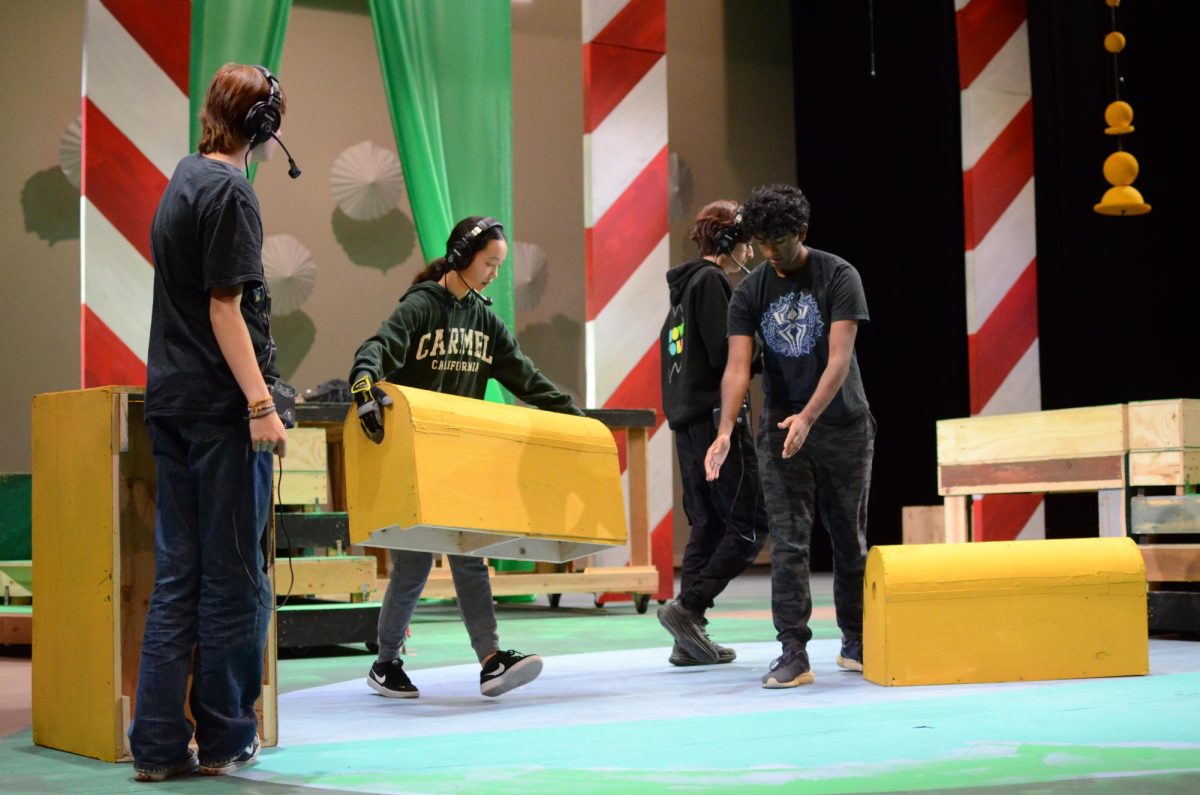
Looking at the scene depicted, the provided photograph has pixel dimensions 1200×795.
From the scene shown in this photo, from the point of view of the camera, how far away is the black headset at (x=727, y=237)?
498 centimetres

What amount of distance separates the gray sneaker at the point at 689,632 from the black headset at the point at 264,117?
2351 millimetres

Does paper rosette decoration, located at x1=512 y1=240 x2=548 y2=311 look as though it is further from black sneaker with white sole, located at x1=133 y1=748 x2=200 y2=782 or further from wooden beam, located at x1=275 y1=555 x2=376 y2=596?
black sneaker with white sole, located at x1=133 y1=748 x2=200 y2=782

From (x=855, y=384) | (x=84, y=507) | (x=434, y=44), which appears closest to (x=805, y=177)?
(x=434, y=44)

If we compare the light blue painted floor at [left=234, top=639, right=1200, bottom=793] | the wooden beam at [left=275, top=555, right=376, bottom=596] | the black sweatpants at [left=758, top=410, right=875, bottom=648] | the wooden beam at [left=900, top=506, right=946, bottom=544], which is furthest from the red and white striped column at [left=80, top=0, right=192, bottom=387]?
the wooden beam at [left=900, top=506, right=946, bottom=544]

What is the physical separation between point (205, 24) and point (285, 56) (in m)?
3.53

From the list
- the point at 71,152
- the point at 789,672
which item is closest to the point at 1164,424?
the point at 789,672

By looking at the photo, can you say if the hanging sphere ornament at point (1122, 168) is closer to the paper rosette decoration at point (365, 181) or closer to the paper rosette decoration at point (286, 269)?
the paper rosette decoration at point (365, 181)

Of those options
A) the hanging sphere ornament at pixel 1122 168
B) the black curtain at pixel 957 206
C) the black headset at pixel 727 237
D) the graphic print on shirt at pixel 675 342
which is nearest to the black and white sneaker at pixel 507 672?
the graphic print on shirt at pixel 675 342

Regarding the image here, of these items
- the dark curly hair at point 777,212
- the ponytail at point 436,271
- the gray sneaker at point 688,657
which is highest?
the dark curly hair at point 777,212

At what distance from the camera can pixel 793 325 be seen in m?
4.27

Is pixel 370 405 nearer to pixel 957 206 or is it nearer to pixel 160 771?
pixel 160 771

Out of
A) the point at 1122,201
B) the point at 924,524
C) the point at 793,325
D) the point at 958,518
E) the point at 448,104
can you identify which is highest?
the point at 448,104

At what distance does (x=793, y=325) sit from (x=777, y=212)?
345 mm

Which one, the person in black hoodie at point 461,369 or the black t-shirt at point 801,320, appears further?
the black t-shirt at point 801,320
